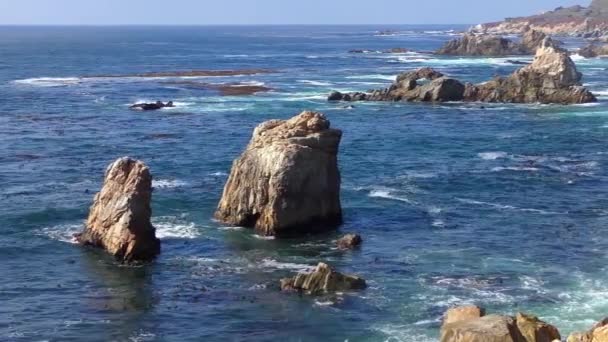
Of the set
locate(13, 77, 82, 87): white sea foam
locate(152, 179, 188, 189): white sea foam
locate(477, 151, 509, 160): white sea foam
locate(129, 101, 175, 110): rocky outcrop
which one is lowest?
locate(13, 77, 82, 87): white sea foam

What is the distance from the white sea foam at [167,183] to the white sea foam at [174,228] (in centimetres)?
922

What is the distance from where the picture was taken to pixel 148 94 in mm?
139125

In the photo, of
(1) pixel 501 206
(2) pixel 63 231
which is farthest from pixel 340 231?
(2) pixel 63 231

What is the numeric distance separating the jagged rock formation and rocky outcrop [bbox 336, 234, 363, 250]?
75762 mm

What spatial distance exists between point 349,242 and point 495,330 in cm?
2732

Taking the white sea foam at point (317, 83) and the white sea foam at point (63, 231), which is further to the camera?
the white sea foam at point (317, 83)

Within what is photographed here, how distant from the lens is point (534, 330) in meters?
30.6

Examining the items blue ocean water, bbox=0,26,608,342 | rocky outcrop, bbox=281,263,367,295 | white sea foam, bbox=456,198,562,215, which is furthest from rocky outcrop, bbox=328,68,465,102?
rocky outcrop, bbox=281,263,367,295

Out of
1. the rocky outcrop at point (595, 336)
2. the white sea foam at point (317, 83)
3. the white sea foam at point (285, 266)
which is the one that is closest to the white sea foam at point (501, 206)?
the white sea foam at point (285, 266)

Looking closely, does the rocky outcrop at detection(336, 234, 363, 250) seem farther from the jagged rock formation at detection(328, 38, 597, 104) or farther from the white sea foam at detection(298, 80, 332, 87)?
the white sea foam at detection(298, 80, 332, 87)

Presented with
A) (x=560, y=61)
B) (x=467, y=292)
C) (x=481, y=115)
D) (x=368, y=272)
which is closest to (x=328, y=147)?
(x=368, y=272)

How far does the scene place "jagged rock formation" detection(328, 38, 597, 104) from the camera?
126 m

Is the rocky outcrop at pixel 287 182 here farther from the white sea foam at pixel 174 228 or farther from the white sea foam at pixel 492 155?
the white sea foam at pixel 492 155

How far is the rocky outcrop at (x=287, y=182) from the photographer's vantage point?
188ft
